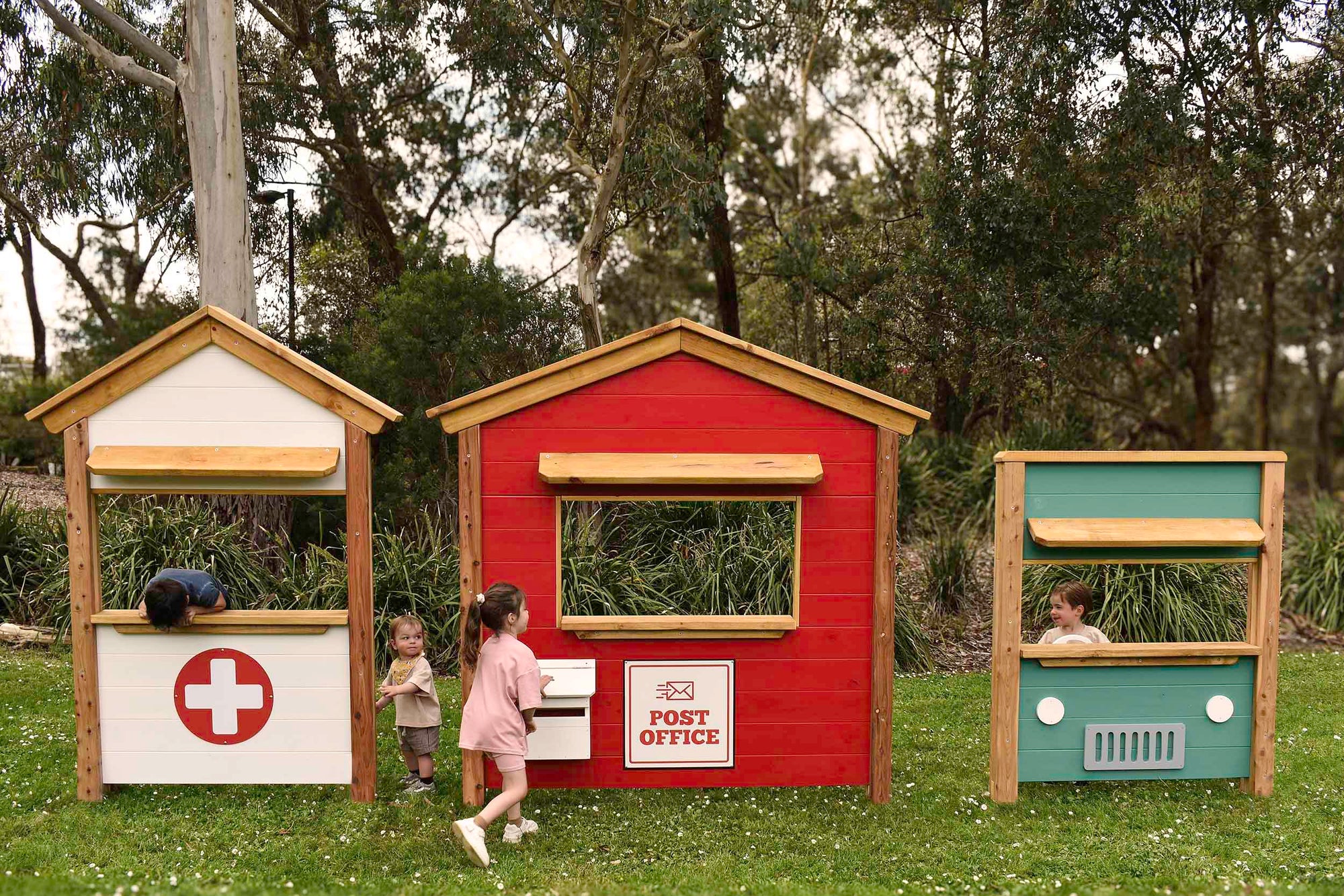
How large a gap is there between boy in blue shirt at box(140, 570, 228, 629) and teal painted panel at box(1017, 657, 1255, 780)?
439 centimetres

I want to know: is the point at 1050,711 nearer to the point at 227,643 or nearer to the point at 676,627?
the point at 676,627

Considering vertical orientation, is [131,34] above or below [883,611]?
above

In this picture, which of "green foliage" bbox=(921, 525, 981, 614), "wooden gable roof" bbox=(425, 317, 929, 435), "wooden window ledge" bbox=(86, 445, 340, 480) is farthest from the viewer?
"green foliage" bbox=(921, 525, 981, 614)

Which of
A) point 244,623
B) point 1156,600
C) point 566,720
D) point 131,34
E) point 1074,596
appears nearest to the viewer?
point 244,623

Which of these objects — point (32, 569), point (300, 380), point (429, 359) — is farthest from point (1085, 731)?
point (32, 569)

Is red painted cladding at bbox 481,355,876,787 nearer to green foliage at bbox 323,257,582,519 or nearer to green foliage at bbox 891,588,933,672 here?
green foliage at bbox 891,588,933,672

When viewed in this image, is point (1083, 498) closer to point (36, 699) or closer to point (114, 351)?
point (36, 699)

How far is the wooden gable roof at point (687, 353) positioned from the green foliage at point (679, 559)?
2.27 m

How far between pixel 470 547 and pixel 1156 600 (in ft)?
20.4

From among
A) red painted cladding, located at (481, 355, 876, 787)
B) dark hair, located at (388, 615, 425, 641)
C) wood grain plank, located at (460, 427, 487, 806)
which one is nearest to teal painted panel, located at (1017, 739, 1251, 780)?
red painted cladding, located at (481, 355, 876, 787)

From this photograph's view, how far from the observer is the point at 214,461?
486 centimetres

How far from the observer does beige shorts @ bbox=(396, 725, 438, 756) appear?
208 inches

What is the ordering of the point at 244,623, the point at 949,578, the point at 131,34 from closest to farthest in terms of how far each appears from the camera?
the point at 244,623, the point at 131,34, the point at 949,578

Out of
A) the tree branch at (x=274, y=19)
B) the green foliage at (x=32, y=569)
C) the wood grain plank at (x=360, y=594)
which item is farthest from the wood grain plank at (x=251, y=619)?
the tree branch at (x=274, y=19)
